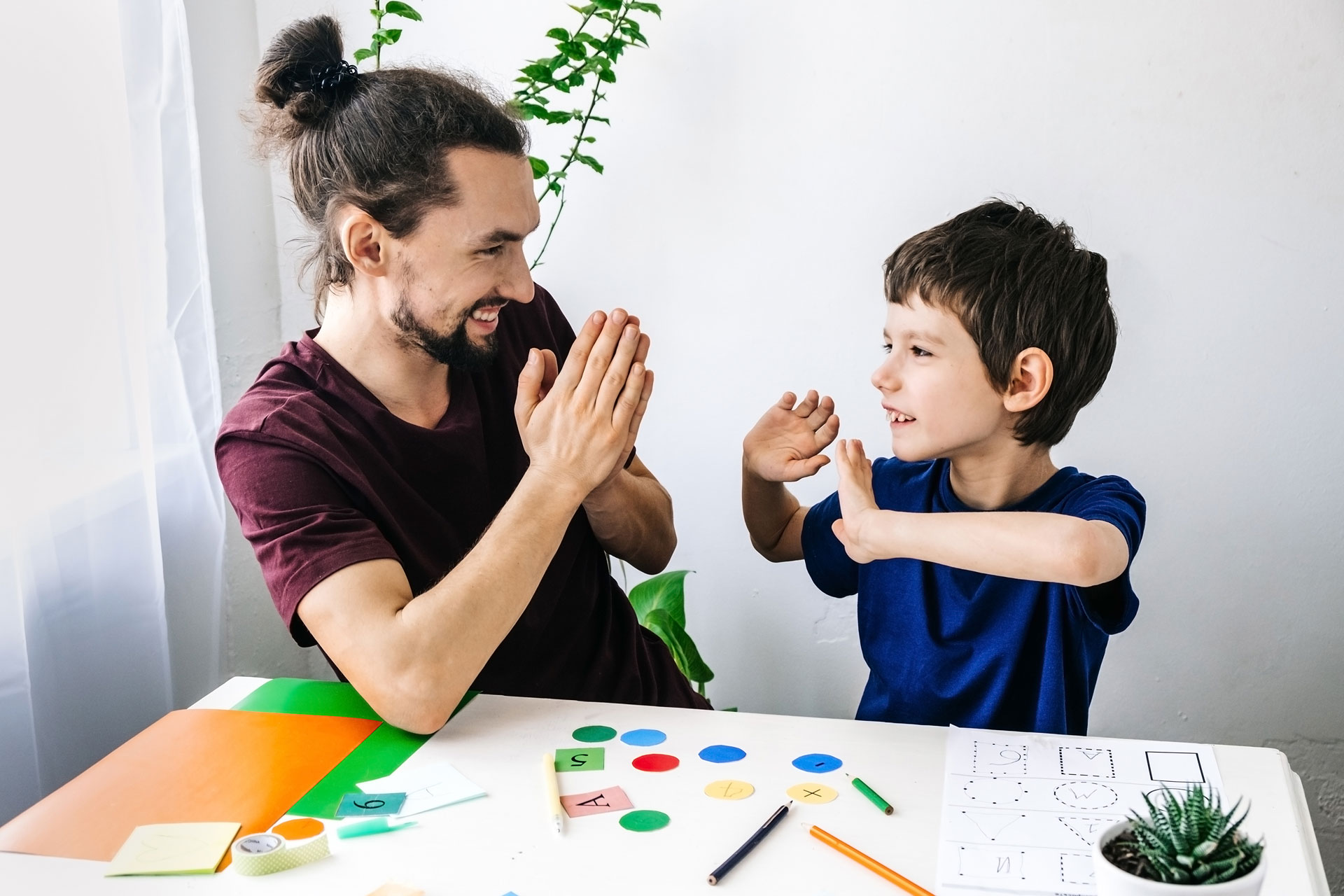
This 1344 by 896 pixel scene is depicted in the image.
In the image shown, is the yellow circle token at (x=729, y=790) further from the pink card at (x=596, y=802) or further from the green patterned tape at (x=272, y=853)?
the green patterned tape at (x=272, y=853)

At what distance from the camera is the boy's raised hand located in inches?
50.5

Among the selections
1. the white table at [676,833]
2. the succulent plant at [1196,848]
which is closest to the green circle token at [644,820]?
the white table at [676,833]

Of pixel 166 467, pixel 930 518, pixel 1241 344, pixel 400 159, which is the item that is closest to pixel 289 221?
pixel 166 467

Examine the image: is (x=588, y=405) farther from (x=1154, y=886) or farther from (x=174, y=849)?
(x=1154, y=886)

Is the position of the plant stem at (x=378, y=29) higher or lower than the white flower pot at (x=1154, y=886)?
higher

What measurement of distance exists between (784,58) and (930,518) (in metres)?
0.98

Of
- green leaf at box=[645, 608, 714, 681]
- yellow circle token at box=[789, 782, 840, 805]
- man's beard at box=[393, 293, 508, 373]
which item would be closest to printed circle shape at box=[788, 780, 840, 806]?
yellow circle token at box=[789, 782, 840, 805]

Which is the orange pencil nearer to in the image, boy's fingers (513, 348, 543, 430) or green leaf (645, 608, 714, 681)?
boy's fingers (513, 348, 543, 430)

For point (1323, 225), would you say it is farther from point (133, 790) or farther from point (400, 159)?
point (133, 790)

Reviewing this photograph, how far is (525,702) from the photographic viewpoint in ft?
3.52

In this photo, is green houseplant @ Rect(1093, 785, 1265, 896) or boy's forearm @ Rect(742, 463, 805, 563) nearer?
green houseplant @ Rect(1093, 785, 1265, 896)

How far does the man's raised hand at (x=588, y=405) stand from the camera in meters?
1.14

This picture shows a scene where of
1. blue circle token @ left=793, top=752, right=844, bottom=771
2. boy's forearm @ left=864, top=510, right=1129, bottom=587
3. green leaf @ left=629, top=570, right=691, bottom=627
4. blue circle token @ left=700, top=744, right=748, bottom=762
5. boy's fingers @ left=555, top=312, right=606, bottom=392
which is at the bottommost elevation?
green leaf @ left=629, top=570, right=691, bottom=627

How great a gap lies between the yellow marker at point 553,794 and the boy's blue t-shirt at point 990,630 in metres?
0.46
